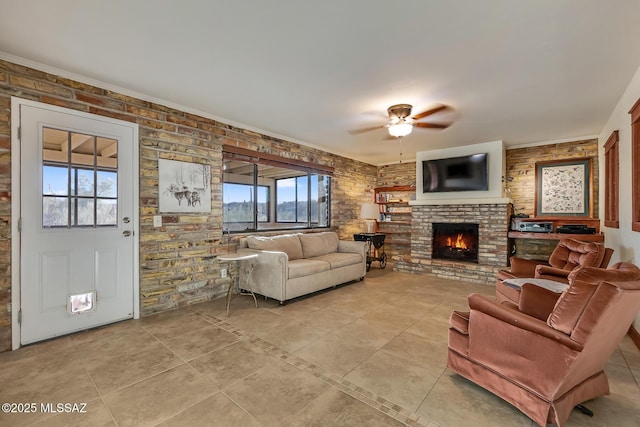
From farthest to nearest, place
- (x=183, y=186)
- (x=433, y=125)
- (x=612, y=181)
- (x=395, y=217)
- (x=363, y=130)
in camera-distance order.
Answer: (x=395, y=217), (x=363, y=130), (x=433, y=125), (x=612, y=181), (x=183, y=186)

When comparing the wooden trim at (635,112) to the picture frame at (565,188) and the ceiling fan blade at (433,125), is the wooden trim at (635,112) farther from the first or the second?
the picture frame at (565,188)

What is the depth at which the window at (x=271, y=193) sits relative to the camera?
14.8 feet

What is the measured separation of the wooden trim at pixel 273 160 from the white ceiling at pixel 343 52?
1.94 ft

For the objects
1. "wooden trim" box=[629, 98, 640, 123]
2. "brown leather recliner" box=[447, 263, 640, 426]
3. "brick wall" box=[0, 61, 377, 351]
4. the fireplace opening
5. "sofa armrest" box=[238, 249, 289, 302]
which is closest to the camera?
"brown leather recliner" box=[447, 263, 640, 426]

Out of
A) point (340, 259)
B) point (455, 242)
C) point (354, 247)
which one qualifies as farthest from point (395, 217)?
point (340, 259)

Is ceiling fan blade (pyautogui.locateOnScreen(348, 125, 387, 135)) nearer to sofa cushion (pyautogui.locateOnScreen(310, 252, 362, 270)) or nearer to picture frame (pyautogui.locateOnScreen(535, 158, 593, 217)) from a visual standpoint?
sofa cushion (pyautogui.locateOnScreen(310, 252, 362, 270))

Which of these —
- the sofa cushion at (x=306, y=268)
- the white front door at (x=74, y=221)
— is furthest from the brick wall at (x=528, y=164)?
the white front door at (x=74, y=221)

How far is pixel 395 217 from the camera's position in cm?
714

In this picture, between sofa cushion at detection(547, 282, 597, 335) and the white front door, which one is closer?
sofa cushion at detection(547, 282, 597, 335)

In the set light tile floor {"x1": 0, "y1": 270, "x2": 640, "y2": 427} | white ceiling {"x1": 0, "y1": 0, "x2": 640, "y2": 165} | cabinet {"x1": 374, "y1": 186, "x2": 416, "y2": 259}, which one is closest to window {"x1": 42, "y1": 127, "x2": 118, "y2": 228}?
white ceiling {"x1": 0, "y1": 0, "x2": 640, "y2": 165}

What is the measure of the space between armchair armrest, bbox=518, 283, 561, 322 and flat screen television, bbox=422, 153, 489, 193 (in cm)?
389

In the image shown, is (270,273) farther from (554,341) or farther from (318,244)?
(554,341)

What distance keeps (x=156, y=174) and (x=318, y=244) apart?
267cm

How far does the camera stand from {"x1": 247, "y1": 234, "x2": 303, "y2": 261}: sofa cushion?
165 inches
